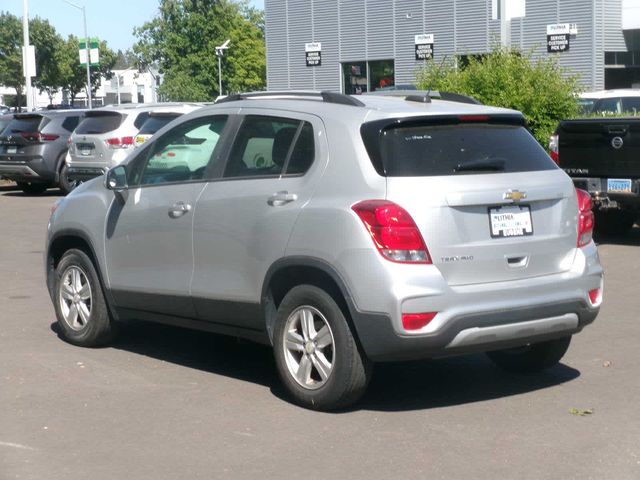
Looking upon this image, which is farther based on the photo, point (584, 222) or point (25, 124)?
point (25, 124)

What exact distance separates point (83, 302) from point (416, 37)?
3479 cm

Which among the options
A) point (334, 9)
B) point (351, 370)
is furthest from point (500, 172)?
point (334, 9)

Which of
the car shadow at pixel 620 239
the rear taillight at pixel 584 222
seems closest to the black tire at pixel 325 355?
the rear taillight at pixel 584 222

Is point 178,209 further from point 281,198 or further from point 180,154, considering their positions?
point 281,198

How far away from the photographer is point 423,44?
136 ft

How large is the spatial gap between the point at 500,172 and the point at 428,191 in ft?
1.89

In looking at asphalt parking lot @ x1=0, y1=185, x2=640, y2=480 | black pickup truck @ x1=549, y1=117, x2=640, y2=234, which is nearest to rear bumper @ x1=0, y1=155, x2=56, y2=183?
black pickup truck @ x1=549, y1=117, x2=640, y2=234

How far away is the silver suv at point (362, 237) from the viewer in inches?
244

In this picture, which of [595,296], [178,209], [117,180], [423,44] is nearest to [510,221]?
[595,296]

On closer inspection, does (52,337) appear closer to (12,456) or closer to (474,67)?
(12,456)

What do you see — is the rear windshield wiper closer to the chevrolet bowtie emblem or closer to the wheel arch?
the chevrolet bowtie emblem

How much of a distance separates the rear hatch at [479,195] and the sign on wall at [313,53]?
39.5 m

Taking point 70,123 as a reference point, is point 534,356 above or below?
below

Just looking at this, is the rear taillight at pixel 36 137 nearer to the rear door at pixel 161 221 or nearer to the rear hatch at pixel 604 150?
the rear hatch at pixel 604 150
